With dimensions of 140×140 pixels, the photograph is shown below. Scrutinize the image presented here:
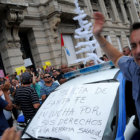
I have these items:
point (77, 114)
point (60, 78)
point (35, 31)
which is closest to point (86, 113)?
point (77, 114)

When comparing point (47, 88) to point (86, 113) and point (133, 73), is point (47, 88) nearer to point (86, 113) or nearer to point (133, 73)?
point (86, 113)

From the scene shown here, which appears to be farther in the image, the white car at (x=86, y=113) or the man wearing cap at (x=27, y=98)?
the man wearing cap at (x=27, y=98)

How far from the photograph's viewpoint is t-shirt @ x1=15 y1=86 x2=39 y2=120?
301 cm

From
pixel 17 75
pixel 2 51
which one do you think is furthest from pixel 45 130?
pixel 2 51

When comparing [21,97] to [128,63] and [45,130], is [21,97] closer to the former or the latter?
[45,130]

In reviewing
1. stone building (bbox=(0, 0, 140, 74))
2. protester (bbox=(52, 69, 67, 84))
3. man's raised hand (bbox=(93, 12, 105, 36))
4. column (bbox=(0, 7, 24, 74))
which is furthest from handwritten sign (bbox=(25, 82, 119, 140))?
Result: column (bbox=(0, 7, 24, 74))

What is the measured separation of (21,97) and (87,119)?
1.81 m

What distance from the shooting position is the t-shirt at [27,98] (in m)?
3.01

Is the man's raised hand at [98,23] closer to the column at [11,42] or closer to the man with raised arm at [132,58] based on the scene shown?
the man with raised arm at [132,58]

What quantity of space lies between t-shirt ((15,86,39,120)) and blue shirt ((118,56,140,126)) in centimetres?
207

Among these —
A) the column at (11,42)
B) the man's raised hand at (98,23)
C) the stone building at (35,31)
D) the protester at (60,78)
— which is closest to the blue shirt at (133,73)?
the man's raised hand at (98,23)

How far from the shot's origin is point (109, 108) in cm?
154

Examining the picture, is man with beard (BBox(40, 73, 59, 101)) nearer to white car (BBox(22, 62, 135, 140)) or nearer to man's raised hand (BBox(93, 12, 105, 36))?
white car (BBox(22, 62, 135, 140))

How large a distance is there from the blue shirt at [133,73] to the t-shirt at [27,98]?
207 centimetres
